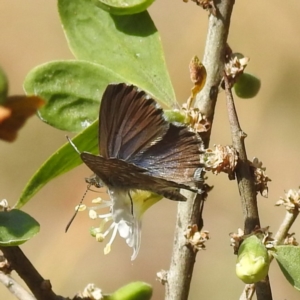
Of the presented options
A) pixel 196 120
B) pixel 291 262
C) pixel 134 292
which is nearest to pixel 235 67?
pixel 196 120

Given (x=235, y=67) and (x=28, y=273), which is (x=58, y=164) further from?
(x=235, y=67)

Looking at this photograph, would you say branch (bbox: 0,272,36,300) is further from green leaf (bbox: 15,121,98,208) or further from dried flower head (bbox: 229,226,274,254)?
dried flower head (bbox: 229,226,274,254)

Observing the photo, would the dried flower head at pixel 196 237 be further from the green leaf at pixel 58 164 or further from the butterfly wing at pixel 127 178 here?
the green leaf at pixel 58 164

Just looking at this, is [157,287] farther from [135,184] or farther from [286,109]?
[135,184]

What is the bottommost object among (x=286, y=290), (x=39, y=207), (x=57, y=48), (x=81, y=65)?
(x=286, y=290)

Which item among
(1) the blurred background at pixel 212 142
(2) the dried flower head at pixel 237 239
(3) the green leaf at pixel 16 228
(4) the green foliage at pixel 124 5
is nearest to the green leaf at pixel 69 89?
(4) the green foliage at pixel 124 5

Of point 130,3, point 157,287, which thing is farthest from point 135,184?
point 157,287

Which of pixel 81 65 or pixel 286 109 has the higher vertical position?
pixel 81 65
